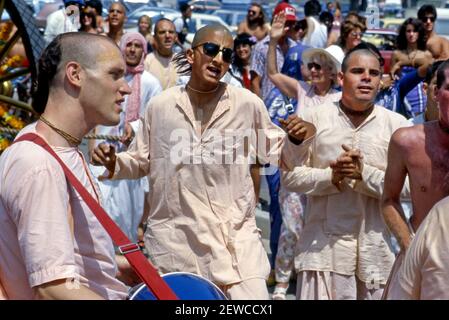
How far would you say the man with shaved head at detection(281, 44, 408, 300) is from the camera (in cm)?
604

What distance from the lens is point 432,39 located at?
10828 millimetres

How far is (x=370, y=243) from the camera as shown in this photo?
6035mm

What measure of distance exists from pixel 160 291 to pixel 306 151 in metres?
2.63

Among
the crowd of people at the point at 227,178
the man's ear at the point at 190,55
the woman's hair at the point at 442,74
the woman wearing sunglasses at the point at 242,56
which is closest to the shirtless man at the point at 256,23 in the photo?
the woman wearing sunglasses at the point at 242,56

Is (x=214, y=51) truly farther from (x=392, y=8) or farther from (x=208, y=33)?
(x=392, y=8)

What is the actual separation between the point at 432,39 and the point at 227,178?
18.6ft

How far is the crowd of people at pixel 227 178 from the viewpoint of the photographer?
328cm

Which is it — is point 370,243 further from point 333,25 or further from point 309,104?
point 333,25

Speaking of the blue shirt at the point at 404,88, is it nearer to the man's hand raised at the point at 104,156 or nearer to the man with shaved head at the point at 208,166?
the man with shaved head at the point at 208,166

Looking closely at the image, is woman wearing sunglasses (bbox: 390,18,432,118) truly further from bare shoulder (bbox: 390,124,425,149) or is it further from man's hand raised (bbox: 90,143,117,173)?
bare shoulder (bbox: 390,124,425,149)

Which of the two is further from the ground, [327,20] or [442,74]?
[442,74]

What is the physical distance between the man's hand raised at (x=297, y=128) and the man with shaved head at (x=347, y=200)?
0.29 metres

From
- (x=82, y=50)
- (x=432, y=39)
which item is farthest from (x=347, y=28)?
(x=82, y=50)
